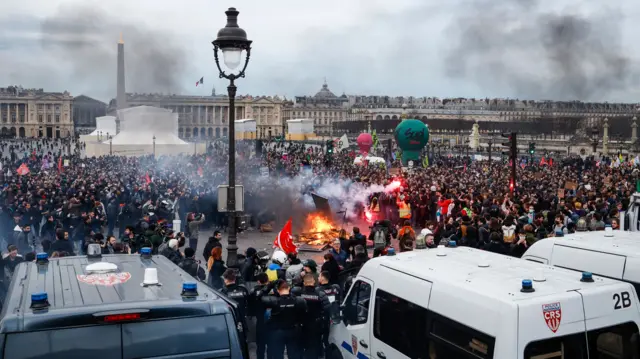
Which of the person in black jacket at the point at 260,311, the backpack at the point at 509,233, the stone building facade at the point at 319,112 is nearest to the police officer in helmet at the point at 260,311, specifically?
the person in black jacket at the point at 260,311

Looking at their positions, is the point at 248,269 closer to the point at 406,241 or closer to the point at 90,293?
the point at 406,241

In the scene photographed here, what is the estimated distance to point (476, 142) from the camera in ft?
252

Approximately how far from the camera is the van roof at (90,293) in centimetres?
409

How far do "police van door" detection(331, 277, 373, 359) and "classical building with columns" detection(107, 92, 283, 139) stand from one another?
11890 centimetres

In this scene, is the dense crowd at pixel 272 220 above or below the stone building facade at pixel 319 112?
below

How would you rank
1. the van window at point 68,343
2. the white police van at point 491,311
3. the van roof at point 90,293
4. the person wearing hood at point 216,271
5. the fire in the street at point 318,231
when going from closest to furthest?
the van window at point 68,343, the van roof at point 90,293, the white police van at point 491,311, the person wearing hood at point 216,271, the fire in the street at point 318,231

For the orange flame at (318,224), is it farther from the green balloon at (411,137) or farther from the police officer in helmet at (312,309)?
the green balloon at (411,137)

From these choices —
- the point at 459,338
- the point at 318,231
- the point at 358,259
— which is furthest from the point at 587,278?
the point at 318,231

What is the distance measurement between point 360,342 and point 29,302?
3.04 meters

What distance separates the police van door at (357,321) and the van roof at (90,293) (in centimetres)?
171

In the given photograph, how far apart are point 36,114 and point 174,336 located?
146 meters

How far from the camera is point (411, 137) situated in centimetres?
4322

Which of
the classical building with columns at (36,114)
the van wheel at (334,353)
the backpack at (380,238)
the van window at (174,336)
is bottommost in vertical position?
the van wheel at (334,353)

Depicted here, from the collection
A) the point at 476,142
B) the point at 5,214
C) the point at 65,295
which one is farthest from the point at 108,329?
the point at 476,142
